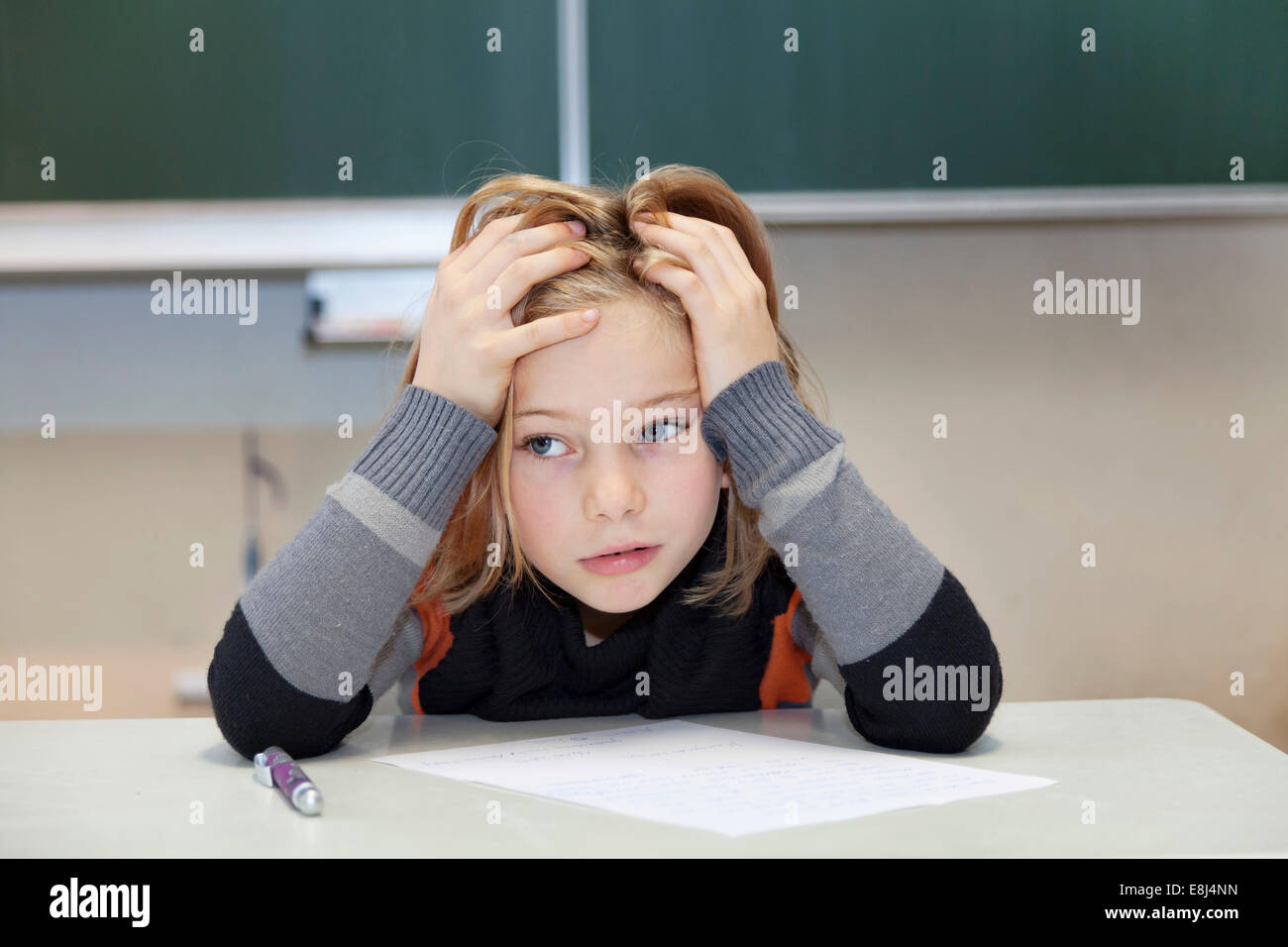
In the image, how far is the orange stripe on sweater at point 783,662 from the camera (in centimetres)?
107

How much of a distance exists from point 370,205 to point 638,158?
14.4 inches

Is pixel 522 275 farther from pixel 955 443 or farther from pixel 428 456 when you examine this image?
pixel 955 443

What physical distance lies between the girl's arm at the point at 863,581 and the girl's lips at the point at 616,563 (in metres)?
0.10

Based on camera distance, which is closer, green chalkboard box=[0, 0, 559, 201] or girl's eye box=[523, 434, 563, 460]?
girl's eye box=[523, 434, 563, 460]

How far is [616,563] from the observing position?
2.97 feet

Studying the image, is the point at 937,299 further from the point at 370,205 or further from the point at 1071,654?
the point at 370,205

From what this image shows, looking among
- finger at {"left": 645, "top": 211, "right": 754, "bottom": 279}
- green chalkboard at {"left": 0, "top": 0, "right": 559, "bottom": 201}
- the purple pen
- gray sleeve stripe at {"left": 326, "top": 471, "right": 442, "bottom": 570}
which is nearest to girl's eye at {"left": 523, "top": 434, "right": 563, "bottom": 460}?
gray sleeve stripe at {"left": 326, "top": 471, "right": 442, "bottom": 570}

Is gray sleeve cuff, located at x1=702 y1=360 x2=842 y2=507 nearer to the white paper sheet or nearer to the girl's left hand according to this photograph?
the girl's left hand

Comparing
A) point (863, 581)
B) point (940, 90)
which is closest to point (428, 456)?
point (863, 581)

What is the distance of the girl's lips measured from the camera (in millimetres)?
906

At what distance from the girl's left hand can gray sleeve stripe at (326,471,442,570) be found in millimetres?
→ 267

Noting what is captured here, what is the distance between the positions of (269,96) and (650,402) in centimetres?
85
